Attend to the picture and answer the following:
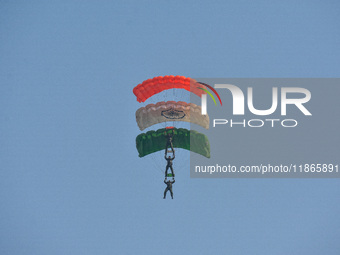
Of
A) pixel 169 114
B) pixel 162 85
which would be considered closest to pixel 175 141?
pixel 169 114

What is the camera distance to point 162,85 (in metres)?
25.0

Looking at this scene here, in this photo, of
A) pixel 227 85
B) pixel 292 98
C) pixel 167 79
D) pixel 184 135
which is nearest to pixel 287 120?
pixel 292 98

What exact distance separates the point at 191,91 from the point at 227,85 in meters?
2.51

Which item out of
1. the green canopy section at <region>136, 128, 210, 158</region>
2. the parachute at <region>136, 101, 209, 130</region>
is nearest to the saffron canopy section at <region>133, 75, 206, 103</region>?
the parachute at <region>136, 101, 209, 130</region>

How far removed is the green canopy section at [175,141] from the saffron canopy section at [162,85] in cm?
197

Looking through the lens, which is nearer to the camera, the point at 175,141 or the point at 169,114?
the point at 169,114

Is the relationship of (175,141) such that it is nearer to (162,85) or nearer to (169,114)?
(169,114)

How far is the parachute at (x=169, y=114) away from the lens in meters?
25.7

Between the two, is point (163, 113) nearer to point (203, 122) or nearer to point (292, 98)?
point (203, 122)

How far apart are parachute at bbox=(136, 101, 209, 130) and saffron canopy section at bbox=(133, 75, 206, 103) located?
0.62 meters

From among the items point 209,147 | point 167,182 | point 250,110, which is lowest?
point 167,182

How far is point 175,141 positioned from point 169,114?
167cm

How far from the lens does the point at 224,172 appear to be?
27453mm

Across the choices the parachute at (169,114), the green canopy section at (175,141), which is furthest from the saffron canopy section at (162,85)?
the green canopy section at (175,141)
